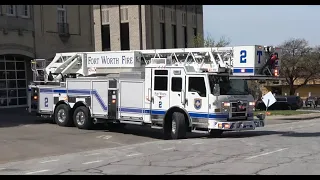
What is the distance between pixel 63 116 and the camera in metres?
20.3

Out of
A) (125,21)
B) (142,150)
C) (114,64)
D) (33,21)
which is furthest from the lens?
(125,21)

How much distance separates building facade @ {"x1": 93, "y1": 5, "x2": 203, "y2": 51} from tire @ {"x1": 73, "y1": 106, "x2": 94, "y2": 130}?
1197 inches

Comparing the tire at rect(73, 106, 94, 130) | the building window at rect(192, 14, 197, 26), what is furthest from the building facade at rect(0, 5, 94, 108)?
the building window at rect(192, 14, 197, 26)

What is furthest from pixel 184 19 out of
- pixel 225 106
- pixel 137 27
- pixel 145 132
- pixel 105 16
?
pixel 225 106

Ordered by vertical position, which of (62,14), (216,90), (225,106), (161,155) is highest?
(62,14)

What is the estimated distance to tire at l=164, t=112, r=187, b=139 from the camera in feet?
53.2

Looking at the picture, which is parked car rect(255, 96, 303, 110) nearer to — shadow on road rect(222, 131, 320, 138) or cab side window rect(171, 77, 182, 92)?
shadow on road rect(222, 131, 320, 138)

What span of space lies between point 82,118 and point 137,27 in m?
32.2

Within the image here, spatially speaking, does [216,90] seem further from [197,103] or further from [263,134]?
[263,134]

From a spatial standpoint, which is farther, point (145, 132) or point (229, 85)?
point (145, 132)
